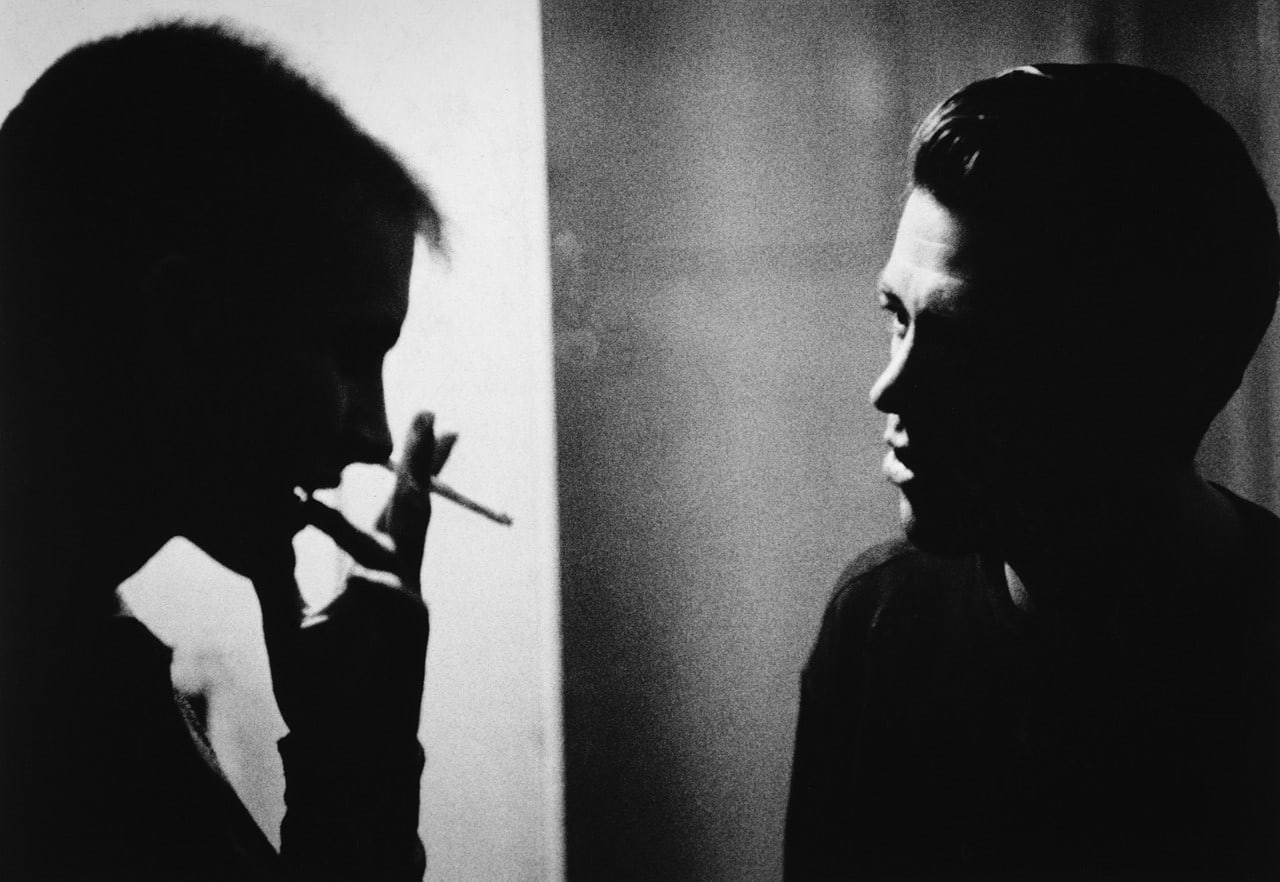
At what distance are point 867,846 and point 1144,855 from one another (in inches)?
12.9

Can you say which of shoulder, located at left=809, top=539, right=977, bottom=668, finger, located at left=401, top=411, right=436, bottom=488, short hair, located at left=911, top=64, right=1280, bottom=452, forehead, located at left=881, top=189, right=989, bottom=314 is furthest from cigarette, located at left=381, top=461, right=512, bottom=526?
short hair, located at left=911, top=64, right=1280, bottom=452

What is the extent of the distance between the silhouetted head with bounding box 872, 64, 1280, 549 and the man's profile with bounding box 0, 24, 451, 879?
65cm

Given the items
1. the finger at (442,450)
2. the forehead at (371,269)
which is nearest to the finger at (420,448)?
the finger at (442,450)

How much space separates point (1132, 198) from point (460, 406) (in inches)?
33.4

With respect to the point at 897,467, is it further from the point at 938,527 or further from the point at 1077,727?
the point at 1077,727

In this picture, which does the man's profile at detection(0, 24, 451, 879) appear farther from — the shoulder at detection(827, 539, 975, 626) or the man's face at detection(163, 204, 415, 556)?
the shoulder at detection(827, 539, 975, 626)

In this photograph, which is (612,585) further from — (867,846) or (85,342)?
(85,342)

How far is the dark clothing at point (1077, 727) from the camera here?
132 centimetres

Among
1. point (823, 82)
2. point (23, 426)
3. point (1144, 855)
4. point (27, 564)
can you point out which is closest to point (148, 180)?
point (23, 426)

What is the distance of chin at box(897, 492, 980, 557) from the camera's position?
134 cm

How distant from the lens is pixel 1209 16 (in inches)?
55.3

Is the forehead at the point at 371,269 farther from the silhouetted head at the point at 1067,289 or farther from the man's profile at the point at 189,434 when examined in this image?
the silhouetted head at the point at 1067,289

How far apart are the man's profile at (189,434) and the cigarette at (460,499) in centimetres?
2

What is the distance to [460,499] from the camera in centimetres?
144
